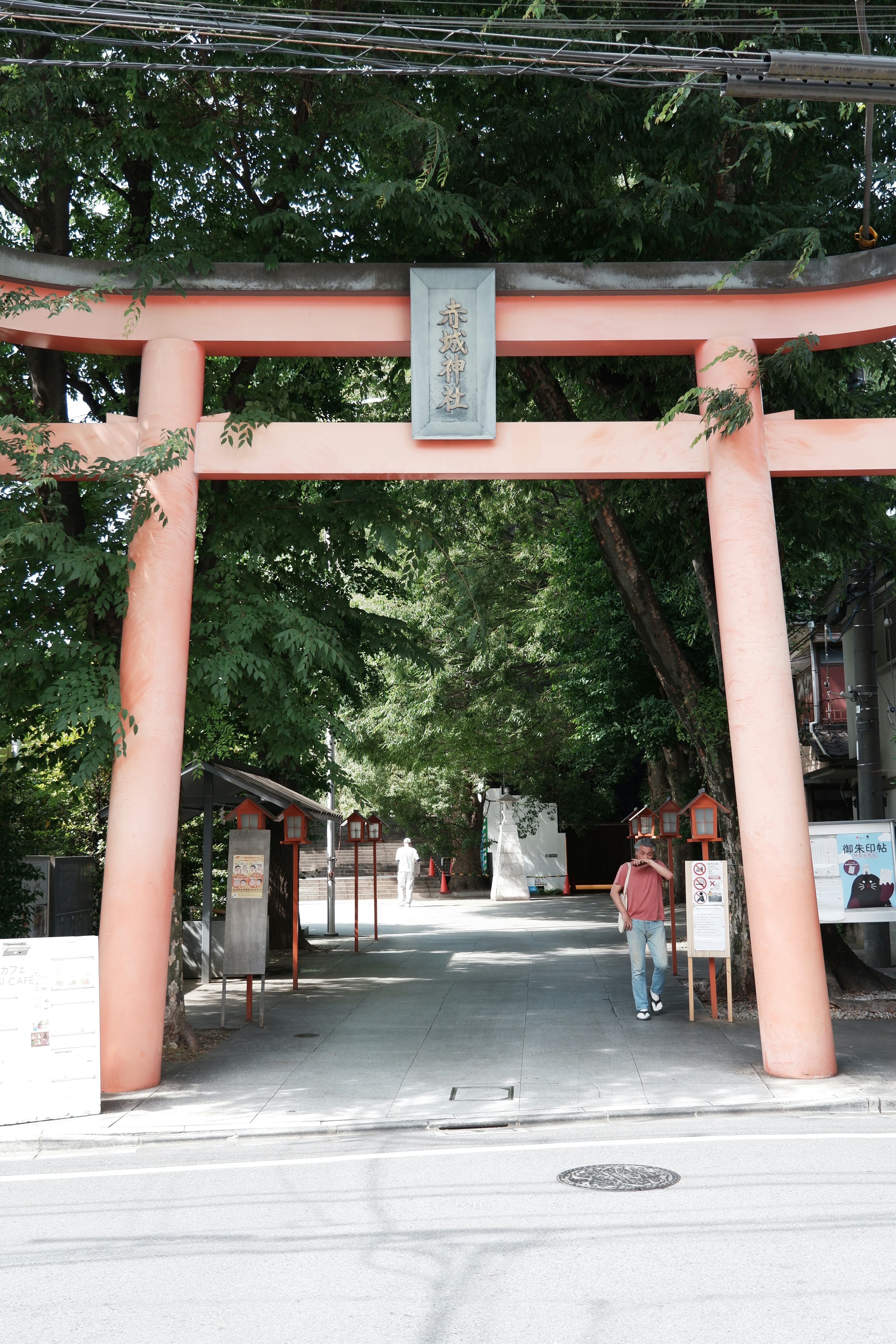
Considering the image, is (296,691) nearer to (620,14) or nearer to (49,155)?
(49,155)

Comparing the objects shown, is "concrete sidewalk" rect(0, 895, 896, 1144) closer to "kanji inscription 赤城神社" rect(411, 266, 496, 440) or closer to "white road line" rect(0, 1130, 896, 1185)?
"white road line" rect(0, 1130, 896, 1185)

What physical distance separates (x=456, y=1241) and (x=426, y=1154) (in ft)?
6.34

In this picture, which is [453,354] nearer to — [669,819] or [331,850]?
[669,819]

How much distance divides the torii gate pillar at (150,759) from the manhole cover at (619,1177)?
423 centimetres

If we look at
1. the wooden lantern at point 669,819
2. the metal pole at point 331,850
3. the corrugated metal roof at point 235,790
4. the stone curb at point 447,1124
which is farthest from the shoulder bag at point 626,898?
the metal pole at point 331,850

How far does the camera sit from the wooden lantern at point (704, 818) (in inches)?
488

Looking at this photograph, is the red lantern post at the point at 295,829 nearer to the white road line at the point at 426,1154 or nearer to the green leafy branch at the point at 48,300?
the white road line at the point at 426,1154

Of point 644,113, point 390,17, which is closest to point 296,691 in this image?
point 390,17

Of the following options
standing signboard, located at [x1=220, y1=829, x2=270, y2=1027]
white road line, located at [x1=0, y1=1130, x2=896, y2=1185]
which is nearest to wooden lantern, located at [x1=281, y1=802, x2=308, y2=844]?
standing signboard, located at [x1=220, y1=829, x2=270, y2=1027]

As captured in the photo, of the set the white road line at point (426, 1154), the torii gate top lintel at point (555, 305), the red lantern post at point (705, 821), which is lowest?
the white road line at point (426, 1154)

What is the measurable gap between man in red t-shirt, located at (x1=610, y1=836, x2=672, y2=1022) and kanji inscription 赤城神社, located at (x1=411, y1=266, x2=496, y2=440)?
510 cm

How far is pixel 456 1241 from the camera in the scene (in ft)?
18.6

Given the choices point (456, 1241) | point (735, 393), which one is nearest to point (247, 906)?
point (456, 1241)

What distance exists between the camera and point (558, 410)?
13508 mm
